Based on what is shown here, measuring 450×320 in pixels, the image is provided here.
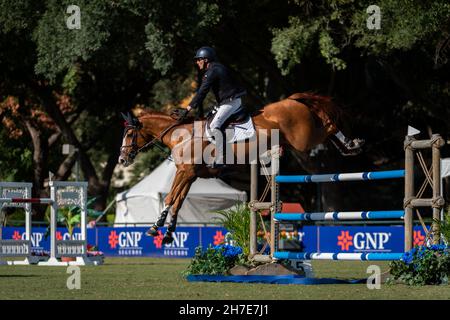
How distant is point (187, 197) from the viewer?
34.0 metres

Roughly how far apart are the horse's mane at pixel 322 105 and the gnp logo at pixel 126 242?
1568 centimetres

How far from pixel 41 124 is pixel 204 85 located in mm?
28962

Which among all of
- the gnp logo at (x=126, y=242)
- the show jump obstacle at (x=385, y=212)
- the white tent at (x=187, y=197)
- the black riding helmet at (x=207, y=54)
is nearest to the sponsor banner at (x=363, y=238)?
the gnp logo at (x=126, y=242)

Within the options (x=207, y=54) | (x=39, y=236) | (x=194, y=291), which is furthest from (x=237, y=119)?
(x=39, y=236)

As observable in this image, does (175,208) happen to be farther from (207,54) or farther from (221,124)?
(207,54)

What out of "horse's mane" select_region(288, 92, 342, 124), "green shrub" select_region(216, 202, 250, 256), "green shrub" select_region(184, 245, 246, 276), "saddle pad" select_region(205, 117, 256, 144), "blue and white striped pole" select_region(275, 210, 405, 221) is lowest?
"green shrub" select_region(184, 245, 246, 276)

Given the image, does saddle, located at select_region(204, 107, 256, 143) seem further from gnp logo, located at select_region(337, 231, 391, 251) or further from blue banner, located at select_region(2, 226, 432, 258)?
gnp logo, located at select_region(337, 231, 391, 251)

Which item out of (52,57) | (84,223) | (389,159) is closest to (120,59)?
(52,57)

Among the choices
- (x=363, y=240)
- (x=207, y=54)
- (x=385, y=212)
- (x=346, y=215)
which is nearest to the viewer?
(x=385, y=212)

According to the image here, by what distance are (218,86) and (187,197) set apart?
2052cm

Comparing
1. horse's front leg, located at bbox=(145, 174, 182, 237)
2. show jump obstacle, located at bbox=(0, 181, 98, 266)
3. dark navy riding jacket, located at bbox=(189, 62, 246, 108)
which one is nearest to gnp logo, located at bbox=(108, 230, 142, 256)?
show jump obstacle, located at bbox=(0, 181, 98, 266)

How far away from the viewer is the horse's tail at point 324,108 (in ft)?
45.4

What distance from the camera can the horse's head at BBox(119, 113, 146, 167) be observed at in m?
14.1

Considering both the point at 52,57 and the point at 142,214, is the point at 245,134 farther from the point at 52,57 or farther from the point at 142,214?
the point at 142,214
